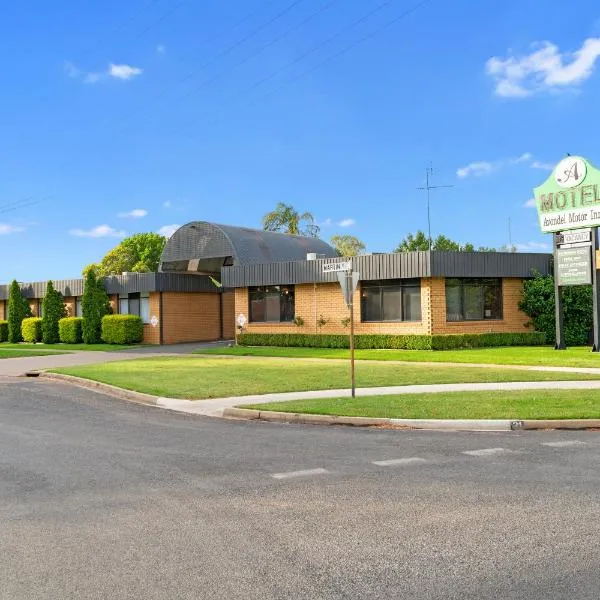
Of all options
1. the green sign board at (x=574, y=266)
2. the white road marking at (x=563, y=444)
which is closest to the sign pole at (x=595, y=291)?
the green sign board at (x=574, y=266)

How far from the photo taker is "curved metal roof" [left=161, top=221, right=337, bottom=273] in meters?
39.6

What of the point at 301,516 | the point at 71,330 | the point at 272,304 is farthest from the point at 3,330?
the point at 301,516

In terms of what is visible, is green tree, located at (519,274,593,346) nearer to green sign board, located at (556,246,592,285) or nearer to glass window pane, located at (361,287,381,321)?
green sign board, located at (556,246,592,285)

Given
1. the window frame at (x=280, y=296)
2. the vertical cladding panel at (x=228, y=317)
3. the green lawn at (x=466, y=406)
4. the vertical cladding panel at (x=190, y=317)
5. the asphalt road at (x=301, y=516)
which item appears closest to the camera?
the asphalt road at (x=301, y=516)

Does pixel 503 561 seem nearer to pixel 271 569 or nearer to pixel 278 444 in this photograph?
pixel 271 569

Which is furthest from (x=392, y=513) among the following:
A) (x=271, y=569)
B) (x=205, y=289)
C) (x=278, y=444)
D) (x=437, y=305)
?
(x=205, y=289)

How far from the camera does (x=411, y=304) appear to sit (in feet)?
101

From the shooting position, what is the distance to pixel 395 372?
66.9ft

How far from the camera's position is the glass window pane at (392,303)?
3109cm

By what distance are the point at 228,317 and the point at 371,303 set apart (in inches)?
577

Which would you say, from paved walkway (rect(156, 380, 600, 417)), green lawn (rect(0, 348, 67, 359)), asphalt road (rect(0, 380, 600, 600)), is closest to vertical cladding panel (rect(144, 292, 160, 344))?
green lawn (rect(0, 348, 67, 359))

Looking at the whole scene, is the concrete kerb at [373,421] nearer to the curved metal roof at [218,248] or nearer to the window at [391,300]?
the window at [391,300]

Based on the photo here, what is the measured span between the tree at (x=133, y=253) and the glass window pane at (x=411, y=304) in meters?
64.1

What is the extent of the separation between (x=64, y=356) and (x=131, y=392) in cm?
1839
